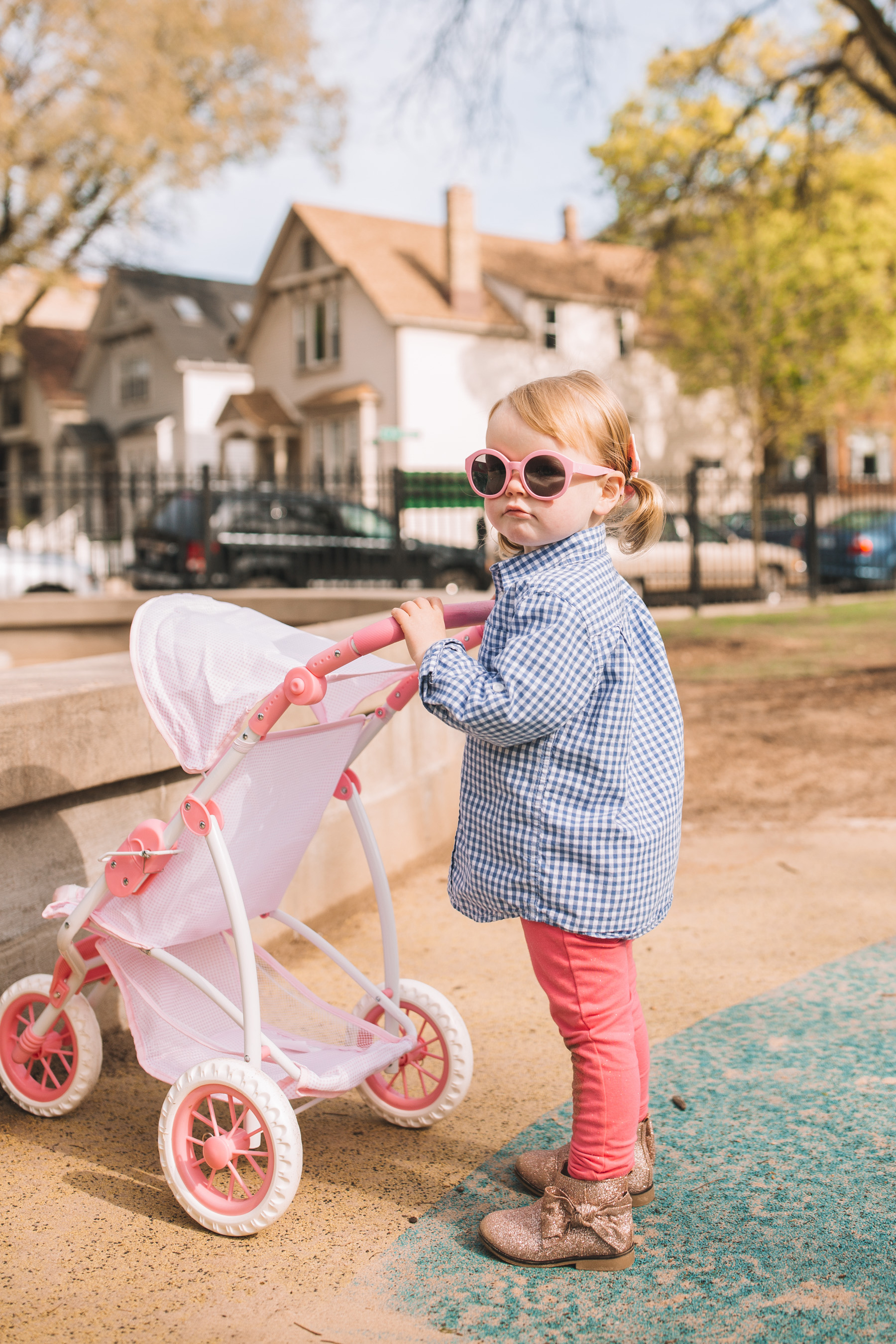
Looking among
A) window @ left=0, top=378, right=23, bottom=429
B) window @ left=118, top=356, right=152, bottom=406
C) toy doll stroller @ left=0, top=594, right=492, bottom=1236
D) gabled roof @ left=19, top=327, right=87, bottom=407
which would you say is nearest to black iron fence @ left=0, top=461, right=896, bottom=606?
toy doll stroller @ left=0, top=594, right=492, bottom=1236

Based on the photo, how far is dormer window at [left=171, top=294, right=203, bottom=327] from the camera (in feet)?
131

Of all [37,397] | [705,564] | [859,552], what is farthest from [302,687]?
[37,397]

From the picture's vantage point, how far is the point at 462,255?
3216 cm

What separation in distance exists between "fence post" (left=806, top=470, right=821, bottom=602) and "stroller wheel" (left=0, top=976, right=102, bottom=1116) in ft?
53.4

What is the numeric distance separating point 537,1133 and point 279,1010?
26.1 inches

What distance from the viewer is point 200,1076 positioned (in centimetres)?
242

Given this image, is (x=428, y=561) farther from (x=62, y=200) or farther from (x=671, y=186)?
(x=62, y=200)

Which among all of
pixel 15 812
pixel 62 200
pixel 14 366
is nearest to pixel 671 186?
pixel 15 812

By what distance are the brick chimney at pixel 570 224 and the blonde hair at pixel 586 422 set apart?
126 feet

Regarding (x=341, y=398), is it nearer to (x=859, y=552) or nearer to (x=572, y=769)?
(x=859, y=552)

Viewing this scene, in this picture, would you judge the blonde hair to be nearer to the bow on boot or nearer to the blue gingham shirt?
the blue gingham shirt

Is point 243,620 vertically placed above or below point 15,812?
above

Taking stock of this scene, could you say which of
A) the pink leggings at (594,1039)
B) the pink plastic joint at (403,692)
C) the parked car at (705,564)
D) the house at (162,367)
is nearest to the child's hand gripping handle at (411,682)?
the pink plastic joint at (403,692)

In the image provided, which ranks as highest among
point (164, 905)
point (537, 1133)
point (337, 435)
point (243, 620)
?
point (337, 435)
